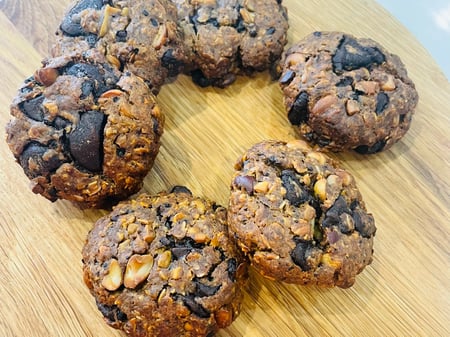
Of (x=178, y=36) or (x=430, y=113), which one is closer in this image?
(x=178, y=36)

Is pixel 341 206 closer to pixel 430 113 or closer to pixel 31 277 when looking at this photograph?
pixel 430 113

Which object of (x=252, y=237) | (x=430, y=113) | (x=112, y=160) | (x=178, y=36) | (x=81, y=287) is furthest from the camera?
(x=430, y=113)

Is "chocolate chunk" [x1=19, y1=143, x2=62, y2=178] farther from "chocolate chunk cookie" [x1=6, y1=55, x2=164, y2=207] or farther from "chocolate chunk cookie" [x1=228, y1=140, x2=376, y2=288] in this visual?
"chocolate chunk cookie" [x1=228, y1=140, x2=376, y2=288]

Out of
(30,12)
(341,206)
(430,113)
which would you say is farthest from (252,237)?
(30,12)

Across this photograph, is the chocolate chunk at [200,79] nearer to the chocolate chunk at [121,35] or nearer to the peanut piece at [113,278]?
the chocolate chunk at [121,35]

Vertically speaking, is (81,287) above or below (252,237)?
below

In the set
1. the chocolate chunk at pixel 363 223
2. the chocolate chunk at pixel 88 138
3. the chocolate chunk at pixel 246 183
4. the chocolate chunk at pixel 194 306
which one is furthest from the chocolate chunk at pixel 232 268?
the chocolate chunk at pixel 88 138

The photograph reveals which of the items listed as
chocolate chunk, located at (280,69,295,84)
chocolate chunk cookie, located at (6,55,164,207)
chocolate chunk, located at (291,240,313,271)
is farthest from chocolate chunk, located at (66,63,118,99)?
chocolate chunk, located at (291,240,313,271)
